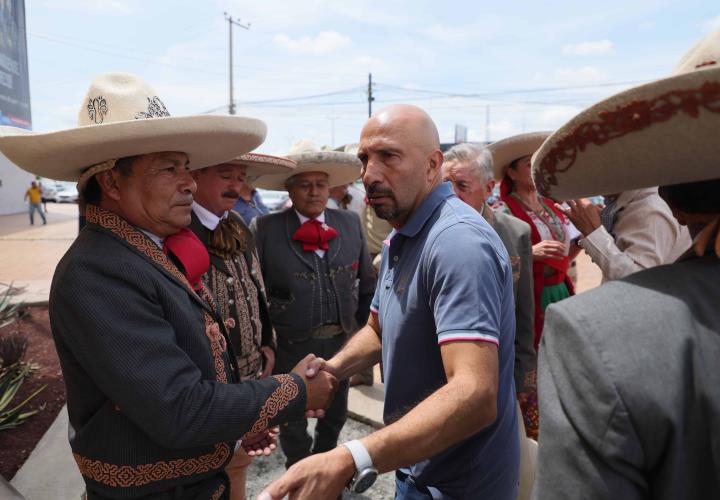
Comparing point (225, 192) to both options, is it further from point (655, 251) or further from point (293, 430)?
point (655, 251)

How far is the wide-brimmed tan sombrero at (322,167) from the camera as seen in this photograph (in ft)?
12.4

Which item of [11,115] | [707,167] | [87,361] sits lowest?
[87,361]

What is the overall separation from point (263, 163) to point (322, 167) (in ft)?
2.61

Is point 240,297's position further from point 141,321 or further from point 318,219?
point 141,321

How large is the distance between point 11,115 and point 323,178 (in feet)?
49.3

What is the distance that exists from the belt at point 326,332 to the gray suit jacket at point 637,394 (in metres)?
2.81

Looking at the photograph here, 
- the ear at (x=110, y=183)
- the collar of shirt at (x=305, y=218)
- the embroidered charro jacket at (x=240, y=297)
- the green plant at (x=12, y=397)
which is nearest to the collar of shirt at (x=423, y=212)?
the ear at (x=110, y=183)

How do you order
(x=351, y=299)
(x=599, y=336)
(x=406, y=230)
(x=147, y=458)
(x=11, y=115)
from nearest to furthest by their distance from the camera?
(x=599, y=336) → (x=147, y=458) → (x=406, y=230) → (x=351, y=299) → (x=11, y=115)

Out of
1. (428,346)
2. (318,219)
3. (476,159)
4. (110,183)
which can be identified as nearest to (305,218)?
(318,219)

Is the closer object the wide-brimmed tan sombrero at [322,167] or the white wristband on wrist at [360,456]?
the white wristband on wrist at [360,456]

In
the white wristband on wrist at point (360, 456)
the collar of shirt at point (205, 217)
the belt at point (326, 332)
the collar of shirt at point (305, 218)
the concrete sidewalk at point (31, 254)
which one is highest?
the collar of shirt at point (205, 217)

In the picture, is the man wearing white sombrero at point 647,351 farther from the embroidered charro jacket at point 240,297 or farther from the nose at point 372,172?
the embroidered charro jacket at point 240,297

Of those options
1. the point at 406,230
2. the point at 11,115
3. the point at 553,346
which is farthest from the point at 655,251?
the point at 11,115

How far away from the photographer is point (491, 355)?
151cm
